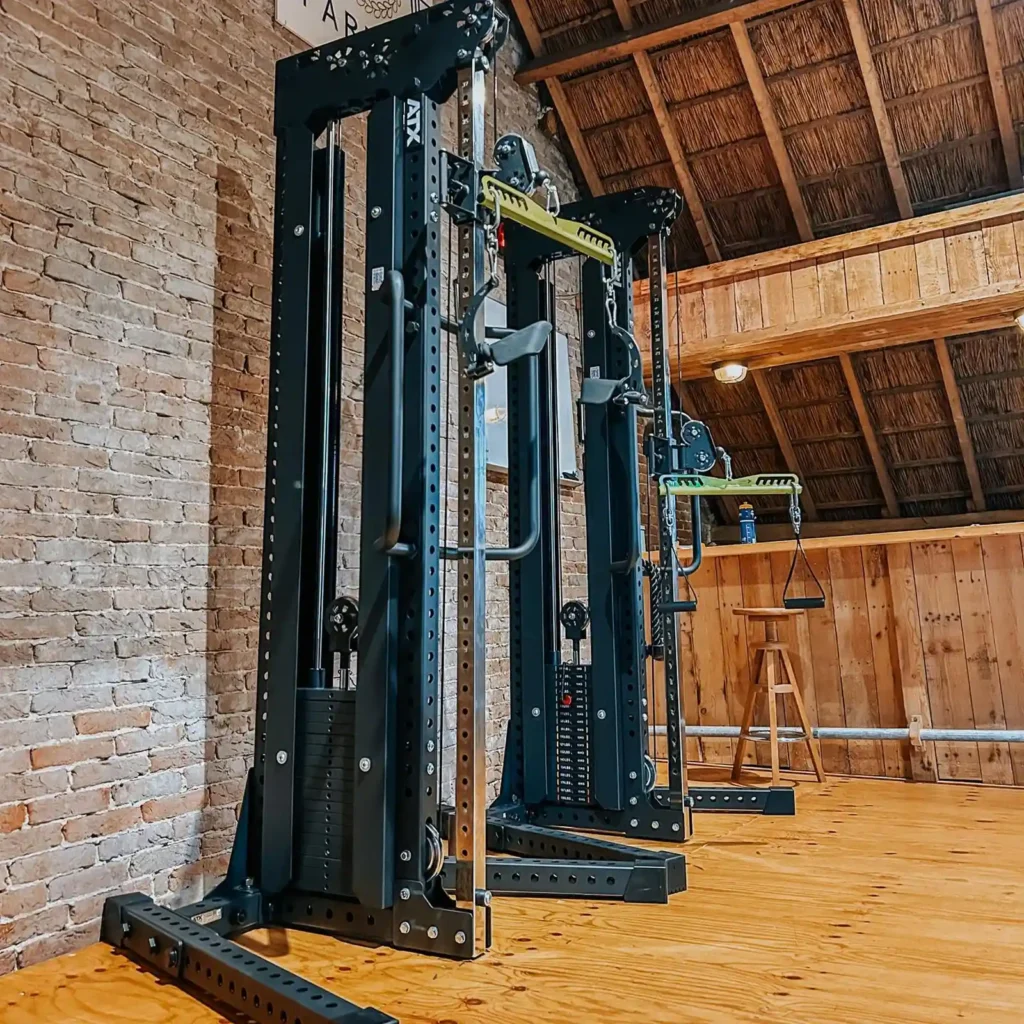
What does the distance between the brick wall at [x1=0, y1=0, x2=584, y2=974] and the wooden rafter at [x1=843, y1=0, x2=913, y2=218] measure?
137 inches

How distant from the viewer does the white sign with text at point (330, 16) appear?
12.0ft

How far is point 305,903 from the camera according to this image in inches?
95.7

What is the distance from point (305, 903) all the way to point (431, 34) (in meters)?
2.48

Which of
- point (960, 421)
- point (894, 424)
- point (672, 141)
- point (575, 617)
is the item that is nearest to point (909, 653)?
point (575, 617)

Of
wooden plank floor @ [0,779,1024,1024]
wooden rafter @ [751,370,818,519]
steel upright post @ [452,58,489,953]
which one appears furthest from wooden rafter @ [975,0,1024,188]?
wooden plank floor @ [0,779,1024,1024]

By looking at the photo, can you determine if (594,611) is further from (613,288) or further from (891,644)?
(891,644)

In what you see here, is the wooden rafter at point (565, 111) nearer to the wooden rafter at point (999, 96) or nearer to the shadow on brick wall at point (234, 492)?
the wooden rafter at point (999, 96)

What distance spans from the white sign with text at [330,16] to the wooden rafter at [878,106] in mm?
2577

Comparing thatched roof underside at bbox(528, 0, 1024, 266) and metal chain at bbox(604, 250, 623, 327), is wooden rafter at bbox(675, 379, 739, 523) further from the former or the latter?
metal chain at bbox(604, 250, 623, 327)

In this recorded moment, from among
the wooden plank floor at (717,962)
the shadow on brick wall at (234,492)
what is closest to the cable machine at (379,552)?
the wooden plank floor at (717,962)

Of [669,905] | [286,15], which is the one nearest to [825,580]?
[669,905]

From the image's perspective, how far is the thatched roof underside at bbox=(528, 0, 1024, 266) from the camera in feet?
16.6

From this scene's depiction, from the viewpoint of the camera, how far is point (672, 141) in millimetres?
5672

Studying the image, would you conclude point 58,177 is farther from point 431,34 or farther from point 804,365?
point 804,365
